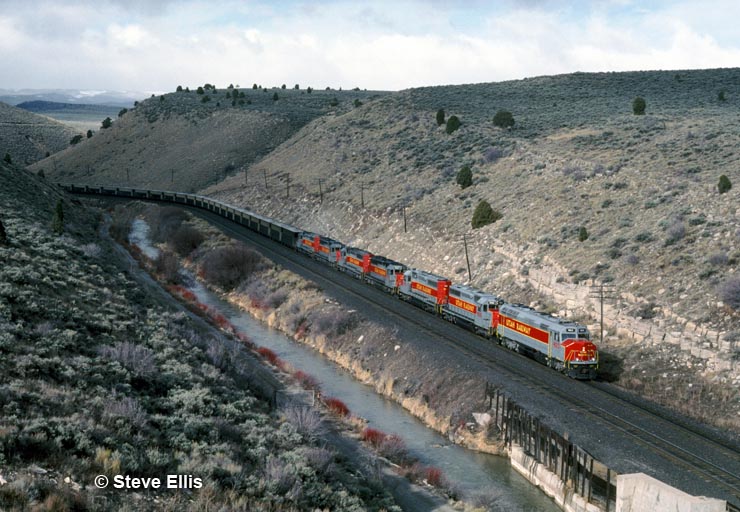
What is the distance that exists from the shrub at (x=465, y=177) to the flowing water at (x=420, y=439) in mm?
32421

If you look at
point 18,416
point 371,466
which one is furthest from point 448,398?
point 18,416

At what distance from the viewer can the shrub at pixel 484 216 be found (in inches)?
2539

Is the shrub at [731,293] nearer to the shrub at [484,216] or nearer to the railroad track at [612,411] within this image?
the railroad track at [612,411]

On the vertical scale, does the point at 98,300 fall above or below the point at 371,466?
above

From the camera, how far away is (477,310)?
44281mm

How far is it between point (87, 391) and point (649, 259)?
36.3m

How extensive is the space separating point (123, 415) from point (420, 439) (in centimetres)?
1681

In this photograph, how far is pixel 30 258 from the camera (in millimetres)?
37906

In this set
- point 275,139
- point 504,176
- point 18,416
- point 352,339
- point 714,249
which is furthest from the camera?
point 275,139

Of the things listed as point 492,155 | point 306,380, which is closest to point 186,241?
point 492,155

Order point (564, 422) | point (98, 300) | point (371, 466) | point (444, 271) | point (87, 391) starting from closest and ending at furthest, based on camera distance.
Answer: point (87, 391)
point (371, 466)
point (564, 422)
point (98, 300)
point (444, 271)

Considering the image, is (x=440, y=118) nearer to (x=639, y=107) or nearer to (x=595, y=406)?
(x=639, y=107)

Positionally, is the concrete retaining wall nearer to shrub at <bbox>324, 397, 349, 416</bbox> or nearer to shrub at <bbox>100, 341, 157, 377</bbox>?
shrub at <bbox>324, 397, 349, 416</bbox>

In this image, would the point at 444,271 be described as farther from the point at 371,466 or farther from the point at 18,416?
the point at 18,416
